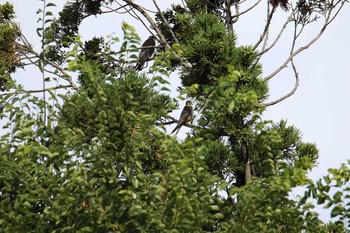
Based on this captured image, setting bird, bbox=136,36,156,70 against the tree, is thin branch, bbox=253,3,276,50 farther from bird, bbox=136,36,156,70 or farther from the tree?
the tree

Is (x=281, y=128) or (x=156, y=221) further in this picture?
(x=281, y=128)

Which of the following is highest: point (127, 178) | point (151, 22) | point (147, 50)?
point (151, 22)

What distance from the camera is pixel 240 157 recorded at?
11.8m

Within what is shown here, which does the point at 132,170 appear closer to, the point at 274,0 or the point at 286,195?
the point at 286,195

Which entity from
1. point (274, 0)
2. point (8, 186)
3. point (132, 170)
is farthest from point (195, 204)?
point (274, 0)

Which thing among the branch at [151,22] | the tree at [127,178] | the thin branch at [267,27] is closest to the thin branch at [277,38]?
the thin branch at [267,27]

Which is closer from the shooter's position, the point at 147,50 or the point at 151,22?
the point at 151,22

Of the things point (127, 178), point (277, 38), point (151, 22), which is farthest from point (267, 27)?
point (127, 178)

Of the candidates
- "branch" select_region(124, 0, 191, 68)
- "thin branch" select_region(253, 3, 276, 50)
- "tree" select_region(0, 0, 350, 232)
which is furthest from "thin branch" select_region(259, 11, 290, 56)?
"tree" select_region(0, 0, 350, 232)

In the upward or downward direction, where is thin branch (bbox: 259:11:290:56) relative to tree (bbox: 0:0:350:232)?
upward

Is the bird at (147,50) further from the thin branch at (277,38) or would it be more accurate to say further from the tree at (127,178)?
the tree at (127,178)

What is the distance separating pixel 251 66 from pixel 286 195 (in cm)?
653

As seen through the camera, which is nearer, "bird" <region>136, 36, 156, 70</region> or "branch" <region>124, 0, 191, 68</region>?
"branch" <region>124, 0, 191, 68</region>

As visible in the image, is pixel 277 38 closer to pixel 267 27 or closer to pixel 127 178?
pixel 267 27
